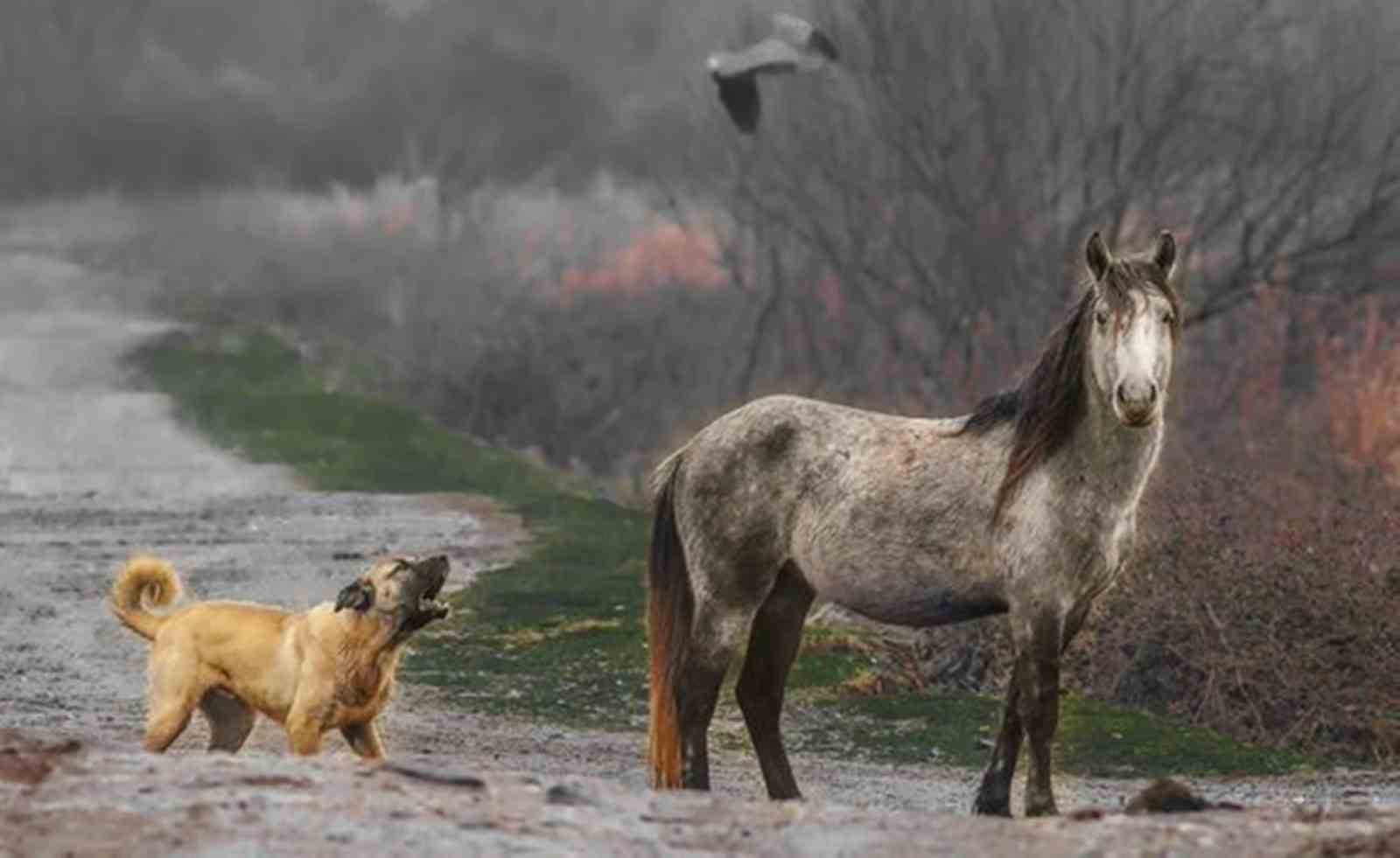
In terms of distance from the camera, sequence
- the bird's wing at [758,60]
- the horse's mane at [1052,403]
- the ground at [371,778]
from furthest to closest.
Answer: the bird's wing at [758,60] → the horse's mane at [1052,403] → the ground at [371,778]

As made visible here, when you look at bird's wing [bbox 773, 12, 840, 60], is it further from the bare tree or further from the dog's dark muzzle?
the dog's dark muzzle

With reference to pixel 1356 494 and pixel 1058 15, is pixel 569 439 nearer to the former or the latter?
pixel 1058 15

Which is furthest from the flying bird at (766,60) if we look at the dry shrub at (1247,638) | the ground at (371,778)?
the dry shrub at (1247,638)

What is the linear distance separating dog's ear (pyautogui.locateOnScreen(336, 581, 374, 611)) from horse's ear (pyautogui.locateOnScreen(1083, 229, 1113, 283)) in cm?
316

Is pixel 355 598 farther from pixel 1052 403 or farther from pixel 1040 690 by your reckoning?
pixel 1052 403

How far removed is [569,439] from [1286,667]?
103 ft

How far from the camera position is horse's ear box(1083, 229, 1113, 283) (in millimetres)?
8523

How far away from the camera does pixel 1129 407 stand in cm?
825

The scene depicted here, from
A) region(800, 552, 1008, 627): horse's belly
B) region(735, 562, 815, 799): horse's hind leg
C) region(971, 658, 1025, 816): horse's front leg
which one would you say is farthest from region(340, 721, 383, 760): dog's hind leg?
region(971, 658, 1025, 816): horse's front leg

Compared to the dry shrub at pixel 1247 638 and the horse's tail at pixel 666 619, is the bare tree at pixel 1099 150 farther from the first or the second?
the horse's tail at pixel 666 619

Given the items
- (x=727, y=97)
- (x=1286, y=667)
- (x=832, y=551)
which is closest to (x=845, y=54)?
(x=727, y=97)

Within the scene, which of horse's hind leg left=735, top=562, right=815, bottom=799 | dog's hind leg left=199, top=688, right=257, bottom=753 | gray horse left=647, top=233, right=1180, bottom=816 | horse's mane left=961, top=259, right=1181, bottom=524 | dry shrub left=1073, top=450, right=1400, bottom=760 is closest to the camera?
gray horse left=647, top=233, right=1180, bottom=816

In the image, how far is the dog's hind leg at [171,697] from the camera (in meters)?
9.82

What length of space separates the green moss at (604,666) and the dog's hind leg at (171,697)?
512 centimetres
